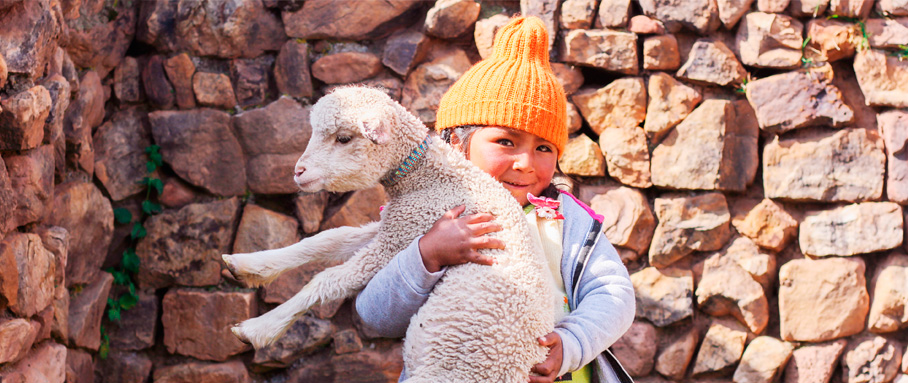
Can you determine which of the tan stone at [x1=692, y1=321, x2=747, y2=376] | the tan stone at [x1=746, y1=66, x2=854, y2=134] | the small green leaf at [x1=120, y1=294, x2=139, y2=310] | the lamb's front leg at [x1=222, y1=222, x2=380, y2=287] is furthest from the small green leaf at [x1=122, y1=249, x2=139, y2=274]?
the tan stone at [x1=746, y1=66, x2=854, y2=134]

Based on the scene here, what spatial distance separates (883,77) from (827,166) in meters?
0.39

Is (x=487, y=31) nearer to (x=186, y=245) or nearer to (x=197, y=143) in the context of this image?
(x=197, y=143)

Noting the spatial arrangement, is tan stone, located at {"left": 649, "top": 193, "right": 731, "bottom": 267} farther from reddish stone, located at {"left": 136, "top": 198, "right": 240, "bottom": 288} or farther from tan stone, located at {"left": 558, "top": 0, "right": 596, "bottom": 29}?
reddish stone, located at {"left": 136, "top": 198, "right": 240, "bottom": 288}

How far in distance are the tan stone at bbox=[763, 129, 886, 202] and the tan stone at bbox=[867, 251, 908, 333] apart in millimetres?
278

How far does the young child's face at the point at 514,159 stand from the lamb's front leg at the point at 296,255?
31 cm

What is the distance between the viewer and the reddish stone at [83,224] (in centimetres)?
233

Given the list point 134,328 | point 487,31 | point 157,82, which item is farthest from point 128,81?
point 487,31

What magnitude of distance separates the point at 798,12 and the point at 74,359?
3041 millimetres

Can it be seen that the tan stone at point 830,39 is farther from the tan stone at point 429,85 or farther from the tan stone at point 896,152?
the tan stone at point 429,85

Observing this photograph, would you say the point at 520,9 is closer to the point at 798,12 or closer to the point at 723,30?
the point at 723,30

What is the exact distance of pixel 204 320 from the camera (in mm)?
2738

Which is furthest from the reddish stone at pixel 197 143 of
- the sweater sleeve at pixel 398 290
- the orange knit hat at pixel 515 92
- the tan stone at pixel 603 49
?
the sweater sleeve at pixel 398 290

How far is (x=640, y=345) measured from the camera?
8.98 feet

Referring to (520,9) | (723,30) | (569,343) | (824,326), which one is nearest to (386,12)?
(520,9)
